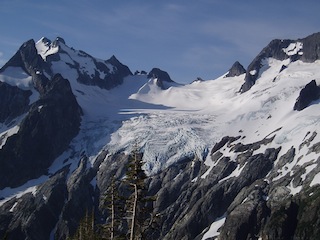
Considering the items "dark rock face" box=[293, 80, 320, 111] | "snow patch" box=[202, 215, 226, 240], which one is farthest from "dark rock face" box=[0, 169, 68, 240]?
"dark rock face" box=[293, 80, 320, 111]

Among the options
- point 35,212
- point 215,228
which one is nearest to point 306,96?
point 215,228

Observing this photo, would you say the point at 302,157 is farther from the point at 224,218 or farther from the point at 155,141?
the point at 155,141

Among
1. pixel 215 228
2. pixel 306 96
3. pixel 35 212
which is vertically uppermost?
pixel 306 96

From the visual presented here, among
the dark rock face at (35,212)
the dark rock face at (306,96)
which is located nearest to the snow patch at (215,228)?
the dark rock face at (35,212)

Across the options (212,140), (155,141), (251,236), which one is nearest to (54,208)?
(155,141)

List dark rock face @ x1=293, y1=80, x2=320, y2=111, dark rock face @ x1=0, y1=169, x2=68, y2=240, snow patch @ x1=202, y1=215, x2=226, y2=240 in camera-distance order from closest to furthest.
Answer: snow patch @ x1=202, y1=215, x2=226, y2=240 < dark rock face @ x1=0, y1=169, x2=68, y2=240 < dark rock face @ x1=293, y1=80, x2=320, y2=111

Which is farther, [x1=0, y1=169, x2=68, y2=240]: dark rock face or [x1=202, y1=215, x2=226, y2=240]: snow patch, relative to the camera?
[x1=0, y1=169, x2=68, y2=240]: dark rock face

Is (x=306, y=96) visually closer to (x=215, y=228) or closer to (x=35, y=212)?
(x=215, y=228)

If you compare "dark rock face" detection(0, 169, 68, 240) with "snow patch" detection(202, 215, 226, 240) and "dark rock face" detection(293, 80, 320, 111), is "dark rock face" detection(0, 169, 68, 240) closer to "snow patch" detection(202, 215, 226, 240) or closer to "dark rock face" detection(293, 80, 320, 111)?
"snow patch" detection(202, 215, 226, 240)

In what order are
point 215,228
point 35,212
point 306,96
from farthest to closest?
1. point 306,96
2. point 35,212
3. point 215,228
